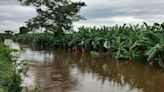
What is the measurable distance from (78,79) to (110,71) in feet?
11.6

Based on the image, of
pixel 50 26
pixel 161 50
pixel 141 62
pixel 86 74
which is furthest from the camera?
pixel 50 26

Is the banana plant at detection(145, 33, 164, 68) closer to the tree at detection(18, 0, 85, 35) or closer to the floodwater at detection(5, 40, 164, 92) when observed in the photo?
the floodwater at detection(5, 40, 164, 92)

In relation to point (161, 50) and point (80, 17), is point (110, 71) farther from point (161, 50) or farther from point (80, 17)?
point (80, 17)

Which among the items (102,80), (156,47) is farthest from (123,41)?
(102,80)

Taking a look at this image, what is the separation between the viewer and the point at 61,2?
43.4 metres

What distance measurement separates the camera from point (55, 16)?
141 ft

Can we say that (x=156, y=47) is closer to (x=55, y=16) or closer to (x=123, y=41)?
(x=123, y=41)

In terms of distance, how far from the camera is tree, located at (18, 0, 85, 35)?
1677 inches

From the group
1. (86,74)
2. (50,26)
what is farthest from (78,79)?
(50,26)

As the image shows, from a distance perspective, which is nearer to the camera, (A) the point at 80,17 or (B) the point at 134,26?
(B) the point at 134,26

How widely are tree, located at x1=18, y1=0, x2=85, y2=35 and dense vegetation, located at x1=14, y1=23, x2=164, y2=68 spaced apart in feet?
4.04

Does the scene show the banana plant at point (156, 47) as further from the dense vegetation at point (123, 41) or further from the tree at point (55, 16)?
the tree at point (55, 16)

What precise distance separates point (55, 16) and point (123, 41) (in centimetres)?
1757

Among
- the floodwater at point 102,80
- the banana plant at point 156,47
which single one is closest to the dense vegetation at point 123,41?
the banana plant at point 156,47
